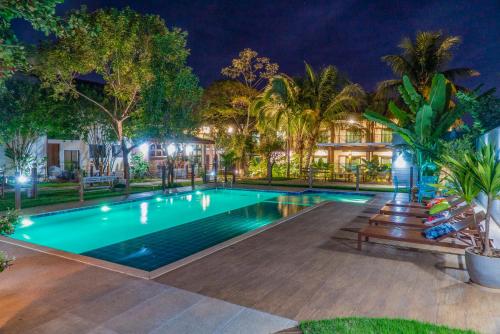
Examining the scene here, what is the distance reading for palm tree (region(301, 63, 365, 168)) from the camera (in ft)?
63.1

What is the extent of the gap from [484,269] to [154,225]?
7.85 m

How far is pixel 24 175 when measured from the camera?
1260cm

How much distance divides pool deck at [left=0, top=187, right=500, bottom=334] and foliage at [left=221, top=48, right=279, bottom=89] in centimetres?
2145

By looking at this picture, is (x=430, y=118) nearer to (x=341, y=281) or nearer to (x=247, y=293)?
(x=341, y=281)

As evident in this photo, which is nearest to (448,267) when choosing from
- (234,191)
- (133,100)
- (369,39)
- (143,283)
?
(143,283)

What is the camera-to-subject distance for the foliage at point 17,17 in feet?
7.32

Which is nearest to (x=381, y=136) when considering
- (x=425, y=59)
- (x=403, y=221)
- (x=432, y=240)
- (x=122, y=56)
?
(x=425, y=59)

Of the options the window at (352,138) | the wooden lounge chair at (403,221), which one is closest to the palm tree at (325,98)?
the window at (352,138)

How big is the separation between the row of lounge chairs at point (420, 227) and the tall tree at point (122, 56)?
33.4 feet

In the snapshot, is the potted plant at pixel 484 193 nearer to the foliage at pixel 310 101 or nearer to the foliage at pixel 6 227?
the foliage at pixel 6 227

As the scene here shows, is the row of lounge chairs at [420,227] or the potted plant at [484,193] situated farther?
the row of lounge chairs at [420,227]

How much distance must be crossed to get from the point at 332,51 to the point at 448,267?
27.1 metres

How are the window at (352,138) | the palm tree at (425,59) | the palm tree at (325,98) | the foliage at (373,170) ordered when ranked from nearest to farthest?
1. the foliage at (373,170)
2. the palm tree at (425,59)
3. the palm tree at (325,98)
4. the window at (352,138)

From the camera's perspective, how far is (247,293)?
3.97m
